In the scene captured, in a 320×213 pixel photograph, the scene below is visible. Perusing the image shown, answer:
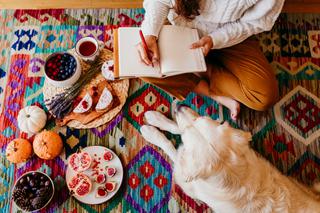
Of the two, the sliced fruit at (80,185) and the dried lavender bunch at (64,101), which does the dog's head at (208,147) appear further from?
the dried lavender bunch at (64,101)

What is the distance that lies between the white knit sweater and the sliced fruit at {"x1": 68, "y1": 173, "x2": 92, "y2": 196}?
2.44 ft

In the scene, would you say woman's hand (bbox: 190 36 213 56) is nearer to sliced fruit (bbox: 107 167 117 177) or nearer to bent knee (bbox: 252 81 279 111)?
bent knee (bbox: 252 81 279 111)

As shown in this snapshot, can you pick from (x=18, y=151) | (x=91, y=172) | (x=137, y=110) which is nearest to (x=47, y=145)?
(x=18, y=151)

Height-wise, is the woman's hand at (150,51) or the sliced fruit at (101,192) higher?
the woman's hand at (150,51)

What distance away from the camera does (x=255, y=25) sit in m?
1.33

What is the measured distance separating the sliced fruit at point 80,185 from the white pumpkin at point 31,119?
0.33 m

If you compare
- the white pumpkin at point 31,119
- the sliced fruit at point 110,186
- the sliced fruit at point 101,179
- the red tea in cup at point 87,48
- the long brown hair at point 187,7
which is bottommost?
the sliced fruit at point 110,186

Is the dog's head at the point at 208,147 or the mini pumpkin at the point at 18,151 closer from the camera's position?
the dog's head at the point at 208,147

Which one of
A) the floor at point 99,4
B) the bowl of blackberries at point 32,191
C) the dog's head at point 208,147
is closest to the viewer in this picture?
the dog's head at point 208,147

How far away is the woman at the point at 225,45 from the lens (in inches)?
50.4

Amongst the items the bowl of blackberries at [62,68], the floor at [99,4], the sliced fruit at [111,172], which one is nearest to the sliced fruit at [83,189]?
the sliced fruit at [111,172]

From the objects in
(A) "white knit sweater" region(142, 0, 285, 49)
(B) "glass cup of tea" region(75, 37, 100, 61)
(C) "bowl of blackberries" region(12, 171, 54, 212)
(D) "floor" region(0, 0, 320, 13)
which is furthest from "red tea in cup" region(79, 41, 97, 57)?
(C) "bowl of blackberries" region(12, 171, 54, 212)

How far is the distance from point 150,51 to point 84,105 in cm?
52

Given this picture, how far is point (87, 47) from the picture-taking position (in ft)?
5.59
